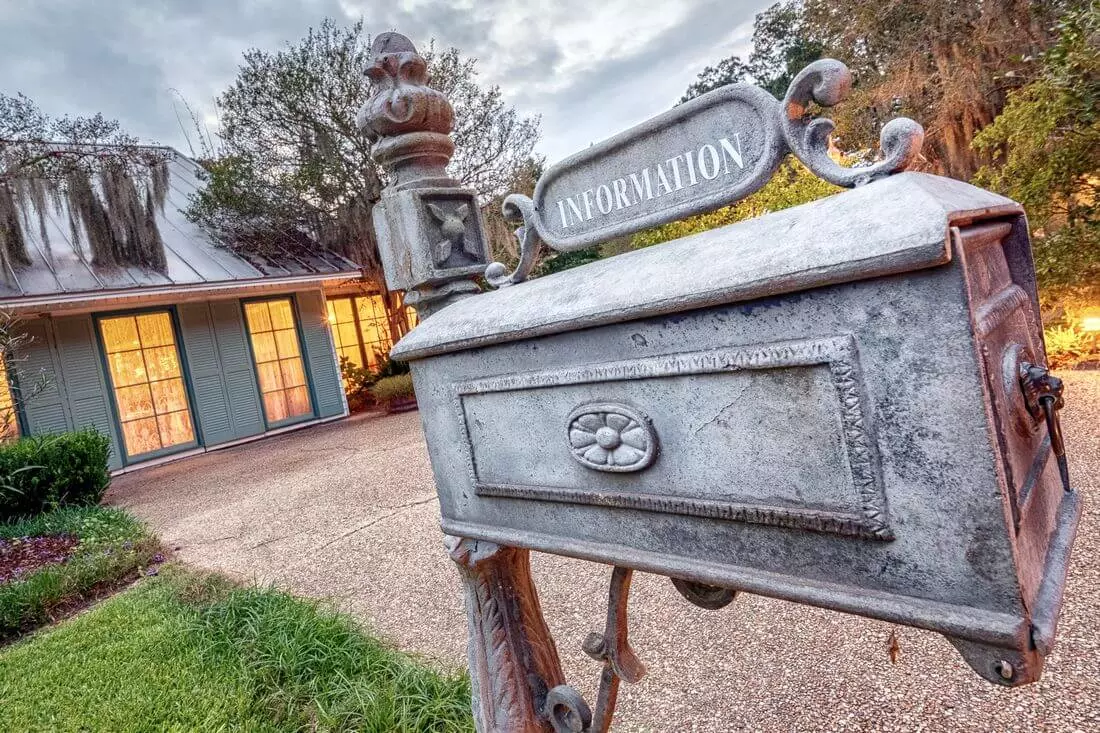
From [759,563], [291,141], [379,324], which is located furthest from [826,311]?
[379,324]

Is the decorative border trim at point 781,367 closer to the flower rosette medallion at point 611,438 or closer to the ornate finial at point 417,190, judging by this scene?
the flower rosette medallion at point 611,438

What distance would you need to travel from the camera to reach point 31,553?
445 centimetres

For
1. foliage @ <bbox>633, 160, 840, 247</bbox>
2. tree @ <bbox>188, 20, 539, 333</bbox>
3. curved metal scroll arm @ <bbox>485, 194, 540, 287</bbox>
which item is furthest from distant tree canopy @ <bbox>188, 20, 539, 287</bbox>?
curved metal scroll arm @ <bbox>485, 194, 540, 287</bbox>

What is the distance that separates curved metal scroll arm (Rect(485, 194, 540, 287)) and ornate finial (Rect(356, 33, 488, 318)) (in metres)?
0.18

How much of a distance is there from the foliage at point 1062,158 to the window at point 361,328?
994 cm

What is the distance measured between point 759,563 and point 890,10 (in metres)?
9.17

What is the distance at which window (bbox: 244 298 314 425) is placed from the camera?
1012 centimetres

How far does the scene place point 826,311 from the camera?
662 mm

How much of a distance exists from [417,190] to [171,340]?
9538 millimetres

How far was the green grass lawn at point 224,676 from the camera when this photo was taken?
2.22m

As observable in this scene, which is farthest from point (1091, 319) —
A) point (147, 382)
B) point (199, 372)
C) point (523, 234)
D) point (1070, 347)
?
point (147, 382)

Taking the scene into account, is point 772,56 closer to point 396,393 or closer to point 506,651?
point 396,393

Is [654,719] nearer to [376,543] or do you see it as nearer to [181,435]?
[376,543]

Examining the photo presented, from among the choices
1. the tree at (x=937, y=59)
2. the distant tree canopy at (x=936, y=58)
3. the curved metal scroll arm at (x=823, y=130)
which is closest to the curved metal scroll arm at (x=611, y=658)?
the curved metal scroll arm at (x=823, y=130)
